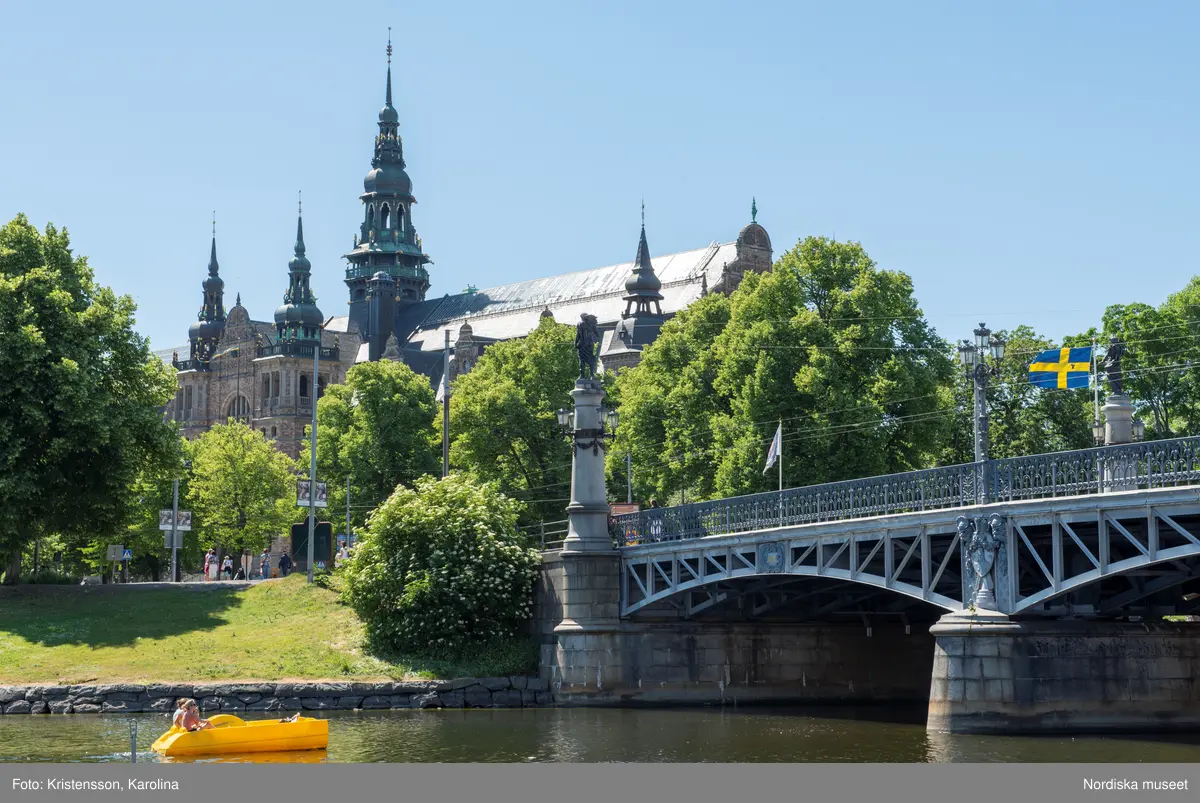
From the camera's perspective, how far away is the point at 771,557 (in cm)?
4466

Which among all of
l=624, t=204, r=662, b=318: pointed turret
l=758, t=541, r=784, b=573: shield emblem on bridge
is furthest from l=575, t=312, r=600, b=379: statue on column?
l=624, t=204, r=662, b=318: pointed turret

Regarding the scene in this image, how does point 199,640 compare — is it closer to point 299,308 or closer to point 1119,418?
point 1119,418

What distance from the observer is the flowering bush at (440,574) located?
171 feet

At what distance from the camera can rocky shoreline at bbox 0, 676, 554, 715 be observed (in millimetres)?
47781

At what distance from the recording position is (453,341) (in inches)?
5650

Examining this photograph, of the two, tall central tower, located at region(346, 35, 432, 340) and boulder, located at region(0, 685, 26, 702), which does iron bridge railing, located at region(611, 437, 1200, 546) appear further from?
tall central tower, located at region(346, 35, 432, 340)

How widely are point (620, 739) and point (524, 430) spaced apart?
37.5 metres

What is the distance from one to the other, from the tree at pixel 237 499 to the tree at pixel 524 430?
19416 mm

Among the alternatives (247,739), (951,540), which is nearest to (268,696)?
(247,739)

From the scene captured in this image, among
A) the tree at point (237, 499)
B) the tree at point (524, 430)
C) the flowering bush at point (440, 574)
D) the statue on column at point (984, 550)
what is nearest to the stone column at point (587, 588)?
the flowering bush at point (440, 574)

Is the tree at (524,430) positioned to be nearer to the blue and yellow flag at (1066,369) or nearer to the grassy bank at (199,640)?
A: the grassy bank at (199,640)
